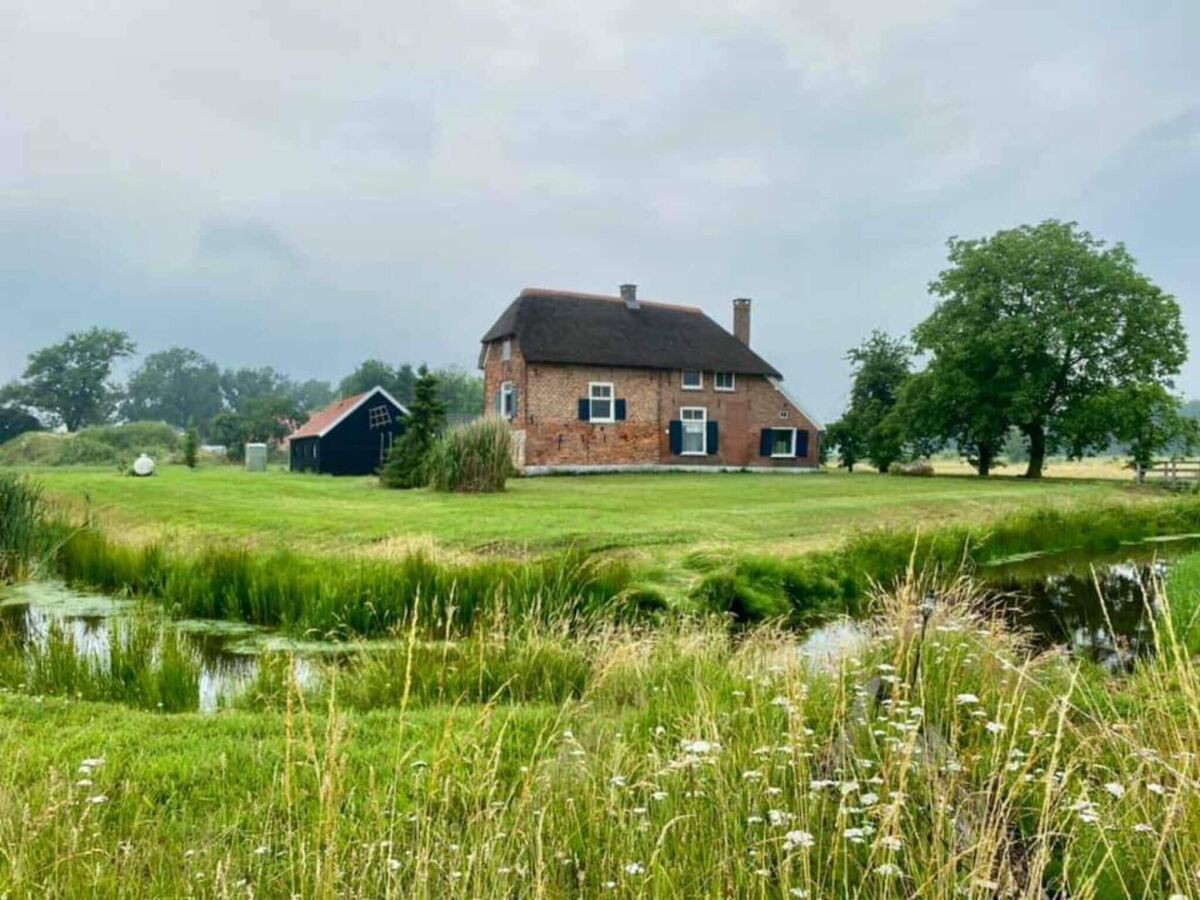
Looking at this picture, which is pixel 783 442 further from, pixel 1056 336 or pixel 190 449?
pixel 190 449

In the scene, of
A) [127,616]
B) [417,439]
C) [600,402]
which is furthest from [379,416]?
[127,616]

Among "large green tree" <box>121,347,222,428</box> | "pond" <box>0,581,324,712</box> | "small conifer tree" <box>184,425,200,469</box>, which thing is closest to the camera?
"pond" <box>0,581,324,712</box>

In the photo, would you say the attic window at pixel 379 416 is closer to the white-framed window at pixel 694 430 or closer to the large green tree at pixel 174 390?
the white-framed window at pixel 694 430

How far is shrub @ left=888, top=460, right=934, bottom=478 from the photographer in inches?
1404

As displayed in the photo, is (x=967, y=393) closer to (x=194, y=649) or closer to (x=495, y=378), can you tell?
(x=495, y=378)

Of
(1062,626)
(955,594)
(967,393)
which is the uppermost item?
(967,393)

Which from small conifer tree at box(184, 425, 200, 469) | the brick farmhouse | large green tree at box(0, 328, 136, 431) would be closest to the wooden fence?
the brick farmhouse

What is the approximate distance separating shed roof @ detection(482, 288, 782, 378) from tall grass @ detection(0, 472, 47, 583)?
69.9ft

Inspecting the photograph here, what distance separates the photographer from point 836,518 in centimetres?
1501

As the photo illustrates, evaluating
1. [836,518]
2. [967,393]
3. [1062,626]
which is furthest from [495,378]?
[1062,626]

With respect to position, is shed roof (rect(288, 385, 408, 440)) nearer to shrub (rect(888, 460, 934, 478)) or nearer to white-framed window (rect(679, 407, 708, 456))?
white-framed window (rect(679, 407, 708, 456))

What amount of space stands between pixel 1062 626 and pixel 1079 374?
90.1ft

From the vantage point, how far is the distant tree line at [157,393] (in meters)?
58.5

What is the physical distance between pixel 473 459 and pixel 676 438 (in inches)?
586
